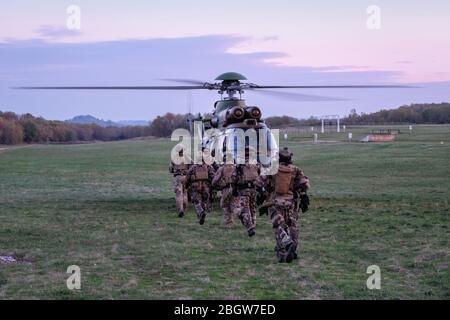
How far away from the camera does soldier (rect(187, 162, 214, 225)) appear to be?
16.5 meters

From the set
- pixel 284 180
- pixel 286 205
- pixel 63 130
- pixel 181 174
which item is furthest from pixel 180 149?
pixel 63 130

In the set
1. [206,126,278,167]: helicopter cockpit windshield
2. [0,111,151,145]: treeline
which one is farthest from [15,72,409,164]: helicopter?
[0,111,151,145]: treeline

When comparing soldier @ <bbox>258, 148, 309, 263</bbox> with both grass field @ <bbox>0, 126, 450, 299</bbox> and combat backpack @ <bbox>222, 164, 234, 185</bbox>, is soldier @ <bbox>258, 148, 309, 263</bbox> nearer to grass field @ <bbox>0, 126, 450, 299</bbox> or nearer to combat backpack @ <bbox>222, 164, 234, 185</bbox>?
grass field @ <bbox>0, 126, 450, 299</bbox>

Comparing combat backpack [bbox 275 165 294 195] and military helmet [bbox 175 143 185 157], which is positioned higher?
military helmet [bbox 175 143 185 157]

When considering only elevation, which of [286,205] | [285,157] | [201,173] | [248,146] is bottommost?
[286,205]

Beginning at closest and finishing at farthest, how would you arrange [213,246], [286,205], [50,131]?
[286,205], [213,246], [50,131]

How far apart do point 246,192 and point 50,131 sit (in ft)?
277

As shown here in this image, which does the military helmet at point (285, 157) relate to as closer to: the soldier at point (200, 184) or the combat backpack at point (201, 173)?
the soldier at point (200, 184)

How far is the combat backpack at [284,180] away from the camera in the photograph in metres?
11.9

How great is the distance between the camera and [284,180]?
11969 mm

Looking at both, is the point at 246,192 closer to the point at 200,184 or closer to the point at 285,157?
the point at 285,157

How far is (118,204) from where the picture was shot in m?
21.4
